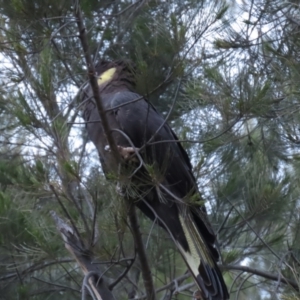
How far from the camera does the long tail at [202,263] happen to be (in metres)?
2.93

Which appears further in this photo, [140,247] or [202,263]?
[202,263]

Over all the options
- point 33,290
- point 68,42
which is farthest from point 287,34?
point 33,290

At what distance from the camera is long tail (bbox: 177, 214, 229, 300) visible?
293 cm

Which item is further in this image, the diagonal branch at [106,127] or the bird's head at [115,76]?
the bird's head at [115,76]

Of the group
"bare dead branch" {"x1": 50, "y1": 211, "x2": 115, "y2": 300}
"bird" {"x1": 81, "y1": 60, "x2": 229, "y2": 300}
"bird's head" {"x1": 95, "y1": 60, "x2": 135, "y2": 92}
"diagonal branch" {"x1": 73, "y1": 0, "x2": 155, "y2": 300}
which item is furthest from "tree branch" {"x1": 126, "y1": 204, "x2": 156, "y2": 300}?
"bird's head" {"x1": 95, "y1": 60, "x2": 135, "y2": 92}

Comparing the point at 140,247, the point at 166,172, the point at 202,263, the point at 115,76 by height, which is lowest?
the point at 202,263

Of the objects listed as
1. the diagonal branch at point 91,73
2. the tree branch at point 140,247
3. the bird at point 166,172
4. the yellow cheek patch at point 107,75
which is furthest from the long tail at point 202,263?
the yellow cheek patch at point 107,75

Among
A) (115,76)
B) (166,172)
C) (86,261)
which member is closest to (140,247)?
(166,172)

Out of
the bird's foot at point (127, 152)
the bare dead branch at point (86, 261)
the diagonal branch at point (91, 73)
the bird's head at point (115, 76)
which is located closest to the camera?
the diagonal branch at point (91, 73)

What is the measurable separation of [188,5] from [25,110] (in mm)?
1050

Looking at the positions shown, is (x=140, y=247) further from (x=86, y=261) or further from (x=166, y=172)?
(x=86, y=261)

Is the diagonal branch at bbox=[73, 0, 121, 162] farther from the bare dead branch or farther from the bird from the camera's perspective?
the bare dead branch

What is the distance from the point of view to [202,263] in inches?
118

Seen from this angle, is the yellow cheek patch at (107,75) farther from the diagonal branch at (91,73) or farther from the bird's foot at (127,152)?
the diagonal branch at (91,73)
